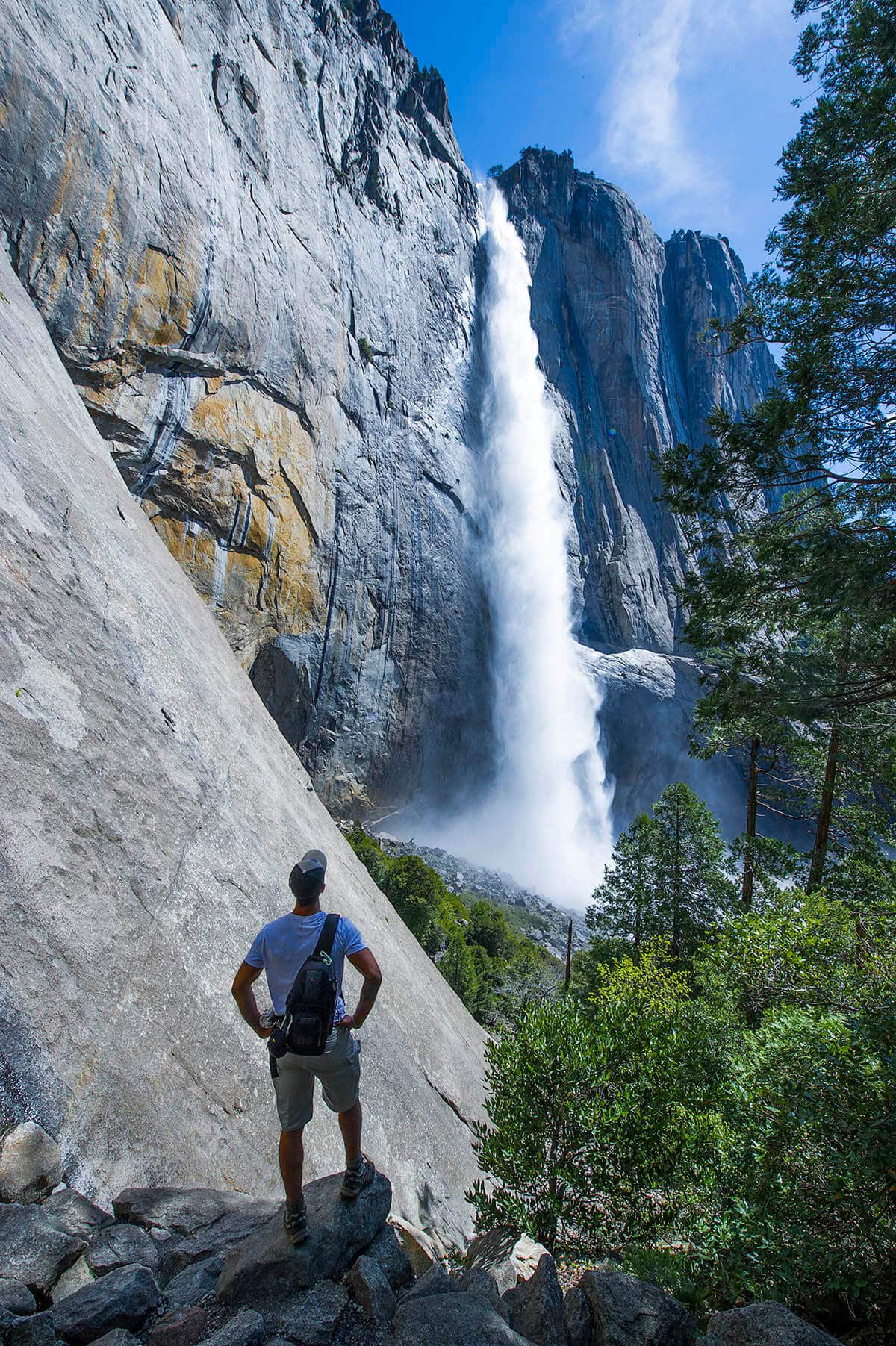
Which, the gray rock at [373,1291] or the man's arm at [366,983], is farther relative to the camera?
the man's arm at [366,983]

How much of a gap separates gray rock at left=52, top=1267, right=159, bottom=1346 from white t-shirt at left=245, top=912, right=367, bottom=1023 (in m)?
1.11

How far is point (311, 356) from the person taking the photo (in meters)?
28.4

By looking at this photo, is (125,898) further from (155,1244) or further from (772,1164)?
(772,1164)

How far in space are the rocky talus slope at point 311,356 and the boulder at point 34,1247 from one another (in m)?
10.7

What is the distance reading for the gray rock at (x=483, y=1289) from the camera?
3012 millimetres

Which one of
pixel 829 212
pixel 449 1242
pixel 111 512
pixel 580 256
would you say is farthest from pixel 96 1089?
pixel 580 256

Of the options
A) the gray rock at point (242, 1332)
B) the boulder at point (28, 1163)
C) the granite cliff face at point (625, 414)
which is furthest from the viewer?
the granite cliff face at point (625, 414)

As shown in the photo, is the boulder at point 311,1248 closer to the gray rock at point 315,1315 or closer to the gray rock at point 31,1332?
the gray rock at point 315,1315

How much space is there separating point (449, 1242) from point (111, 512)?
8.60m

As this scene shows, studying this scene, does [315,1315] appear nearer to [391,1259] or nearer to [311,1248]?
[311,1248]

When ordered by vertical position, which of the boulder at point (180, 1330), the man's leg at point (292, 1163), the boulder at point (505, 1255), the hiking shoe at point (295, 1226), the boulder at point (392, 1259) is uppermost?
the man's leg at point (292, 1163)

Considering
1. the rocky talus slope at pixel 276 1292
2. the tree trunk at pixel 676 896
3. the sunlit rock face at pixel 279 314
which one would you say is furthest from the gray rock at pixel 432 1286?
the sunlit rock face at pixel 279 314

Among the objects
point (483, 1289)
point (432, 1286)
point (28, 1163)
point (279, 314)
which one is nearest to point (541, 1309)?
point (483, 1289)

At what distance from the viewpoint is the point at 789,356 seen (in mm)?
6285
